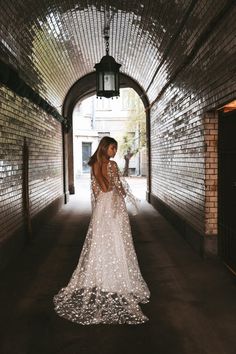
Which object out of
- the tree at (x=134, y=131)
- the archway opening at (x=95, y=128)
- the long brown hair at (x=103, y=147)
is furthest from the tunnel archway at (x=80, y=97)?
the archway opening at (x=95, y=128)

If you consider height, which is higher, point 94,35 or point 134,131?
point 94,35

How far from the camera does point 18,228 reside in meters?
6.88

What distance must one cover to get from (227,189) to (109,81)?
4.47 meters

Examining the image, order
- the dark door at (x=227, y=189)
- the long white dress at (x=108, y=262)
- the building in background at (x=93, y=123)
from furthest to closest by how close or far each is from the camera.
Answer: the building in background at (x=93, y=123) < the dark door at (x=227, y=189) < the long white dress at (x=108, y=262)

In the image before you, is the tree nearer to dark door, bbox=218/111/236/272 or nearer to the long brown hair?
dark door, bbox=218/111/236/272

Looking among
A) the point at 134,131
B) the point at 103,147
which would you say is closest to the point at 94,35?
the point at 103,147

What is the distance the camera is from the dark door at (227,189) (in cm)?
529

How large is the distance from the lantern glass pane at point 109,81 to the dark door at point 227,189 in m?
3.74

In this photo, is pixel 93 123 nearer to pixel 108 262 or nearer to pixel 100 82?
pixel 100 82

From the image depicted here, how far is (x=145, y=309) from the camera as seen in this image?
4254mm

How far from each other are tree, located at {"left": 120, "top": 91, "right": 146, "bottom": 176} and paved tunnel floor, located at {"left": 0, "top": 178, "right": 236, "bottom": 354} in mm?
19837

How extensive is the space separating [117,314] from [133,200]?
4.75 ft

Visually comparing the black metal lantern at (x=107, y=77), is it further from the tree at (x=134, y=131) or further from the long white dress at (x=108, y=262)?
the tree at (x=134, y=131)

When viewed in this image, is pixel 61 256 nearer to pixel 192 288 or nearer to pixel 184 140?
pixel 192 288
